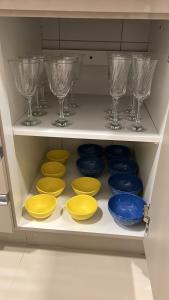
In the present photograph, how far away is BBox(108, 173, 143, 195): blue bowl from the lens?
964 millimetres

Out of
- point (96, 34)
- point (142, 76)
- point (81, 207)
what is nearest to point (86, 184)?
point (81, 207)

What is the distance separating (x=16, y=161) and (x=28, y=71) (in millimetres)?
264

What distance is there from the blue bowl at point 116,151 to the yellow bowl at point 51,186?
0.25 metres

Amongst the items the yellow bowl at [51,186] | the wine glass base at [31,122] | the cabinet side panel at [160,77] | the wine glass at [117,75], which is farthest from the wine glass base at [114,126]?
the yellow bowl at [51,186]

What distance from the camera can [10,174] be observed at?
761 millimetres

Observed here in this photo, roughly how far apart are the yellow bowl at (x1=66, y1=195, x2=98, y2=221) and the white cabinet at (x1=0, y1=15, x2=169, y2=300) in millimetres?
32

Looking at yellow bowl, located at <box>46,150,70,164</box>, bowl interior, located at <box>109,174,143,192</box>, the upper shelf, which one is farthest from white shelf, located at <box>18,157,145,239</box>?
the upper shelf

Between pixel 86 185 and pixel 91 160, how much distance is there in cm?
12

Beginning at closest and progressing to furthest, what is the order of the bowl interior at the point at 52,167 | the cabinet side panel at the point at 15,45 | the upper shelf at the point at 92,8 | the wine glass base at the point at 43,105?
the upper shelf at the point at 92,8
the cabinet side panel at the point at 15,45
the wine glass base at the point at 43,105
the bowl interior at the point at 52,167

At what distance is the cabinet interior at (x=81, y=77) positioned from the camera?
734mm

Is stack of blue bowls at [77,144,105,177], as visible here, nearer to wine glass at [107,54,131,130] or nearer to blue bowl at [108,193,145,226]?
A: blue bowl at [108,193,145,226]

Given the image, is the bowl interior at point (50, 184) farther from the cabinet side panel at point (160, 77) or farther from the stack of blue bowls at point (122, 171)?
the cabinet side panel at point (160, 77)

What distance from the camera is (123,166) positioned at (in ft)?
3.54

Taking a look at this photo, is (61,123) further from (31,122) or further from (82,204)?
(82,204)
